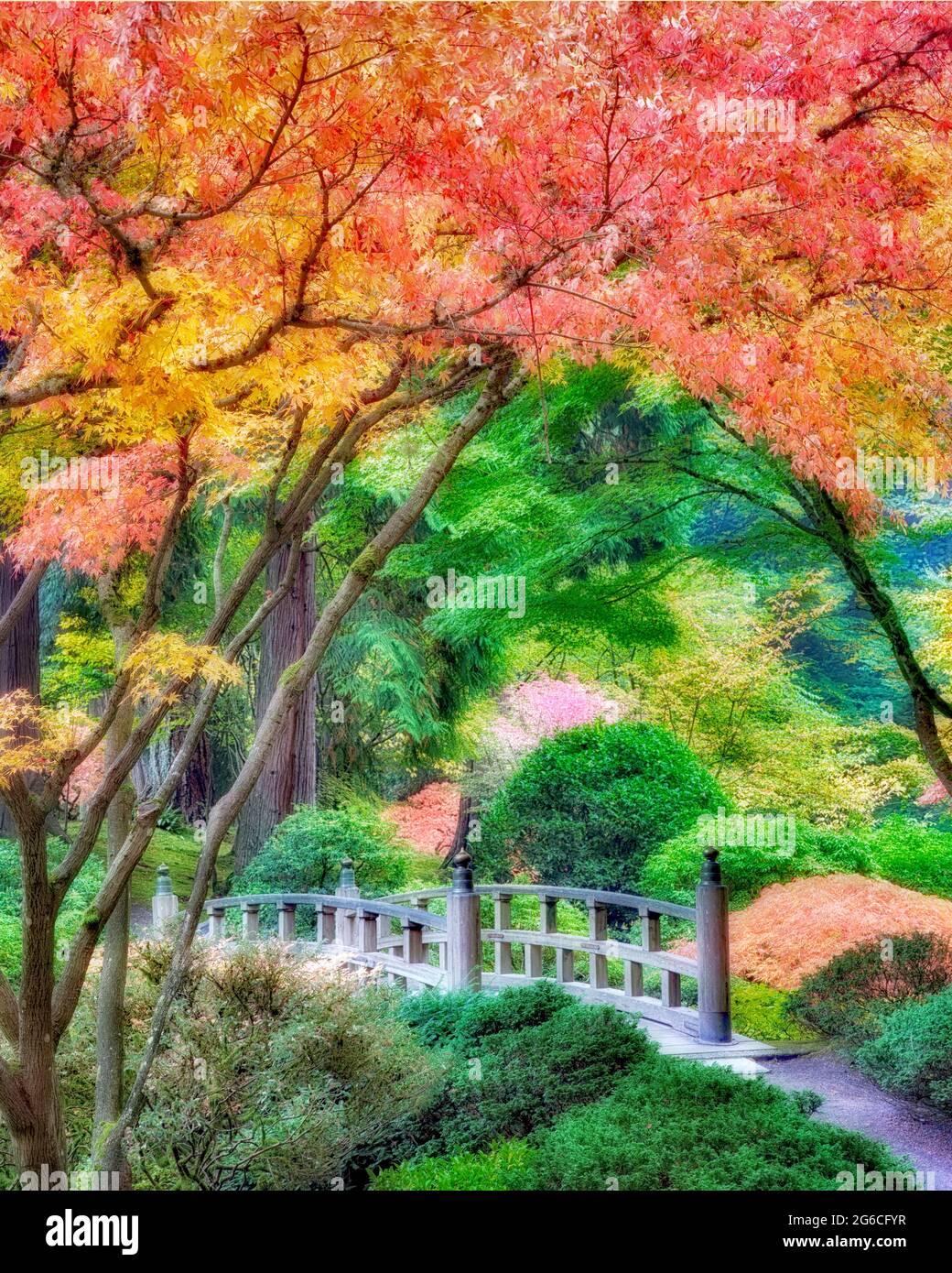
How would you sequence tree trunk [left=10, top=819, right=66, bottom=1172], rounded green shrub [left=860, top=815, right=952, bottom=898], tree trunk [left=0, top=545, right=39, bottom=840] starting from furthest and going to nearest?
1. tree trunk [left=0, top=545, right=39, bottom=840]
2. rounded green shrub [left=860, top=815, right=952, bottom=898]
3. tree trunk [left=10, top=819, right=66, bottom=1172]

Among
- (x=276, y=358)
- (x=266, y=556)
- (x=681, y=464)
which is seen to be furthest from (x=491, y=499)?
(x=276, y=358)

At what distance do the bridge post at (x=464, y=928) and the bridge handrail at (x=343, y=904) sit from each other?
194mm

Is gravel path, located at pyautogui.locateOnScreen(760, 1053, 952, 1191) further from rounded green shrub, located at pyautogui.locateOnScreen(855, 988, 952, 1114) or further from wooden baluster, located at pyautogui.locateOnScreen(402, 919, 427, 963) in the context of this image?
wooden baluster, located at pyautogui.locateOnScreen(402, 919, 427, 963)

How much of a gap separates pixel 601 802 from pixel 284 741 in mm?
4853

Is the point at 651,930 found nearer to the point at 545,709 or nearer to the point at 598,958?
the point at 598,958

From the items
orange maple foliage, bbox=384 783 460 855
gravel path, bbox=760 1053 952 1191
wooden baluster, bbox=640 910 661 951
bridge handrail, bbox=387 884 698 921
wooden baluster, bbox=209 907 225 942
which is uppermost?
orange maple foliage, bbox=384 783 460 855

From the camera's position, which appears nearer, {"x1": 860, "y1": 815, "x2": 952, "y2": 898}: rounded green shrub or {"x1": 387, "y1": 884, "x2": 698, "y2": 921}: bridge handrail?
{"x1": 387, "y1": 884, "x2": 698, "y2": 921}: bridge handrail

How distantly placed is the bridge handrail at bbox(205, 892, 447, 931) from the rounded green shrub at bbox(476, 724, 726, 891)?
178 centimetres

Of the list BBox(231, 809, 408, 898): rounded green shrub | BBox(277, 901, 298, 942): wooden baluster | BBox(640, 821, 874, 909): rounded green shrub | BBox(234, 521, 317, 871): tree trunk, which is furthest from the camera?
BBox(234, 521, 317, 871): tree trunk

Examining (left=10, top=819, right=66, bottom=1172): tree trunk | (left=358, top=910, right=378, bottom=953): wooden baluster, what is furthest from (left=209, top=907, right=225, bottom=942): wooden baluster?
(left=10, top=819, right=66, bottom=1172): tree trunk

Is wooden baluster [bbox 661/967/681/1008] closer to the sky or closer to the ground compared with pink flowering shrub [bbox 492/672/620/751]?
closer to the ground

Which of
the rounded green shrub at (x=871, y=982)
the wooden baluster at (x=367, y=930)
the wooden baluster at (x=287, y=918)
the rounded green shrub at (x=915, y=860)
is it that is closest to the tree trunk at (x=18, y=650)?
the wooden baluster at (x=287, y=918)

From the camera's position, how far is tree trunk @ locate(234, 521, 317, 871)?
1641cm

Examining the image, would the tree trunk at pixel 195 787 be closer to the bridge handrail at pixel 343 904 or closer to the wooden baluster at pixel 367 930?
the bridge handrail at pixel 343 904
